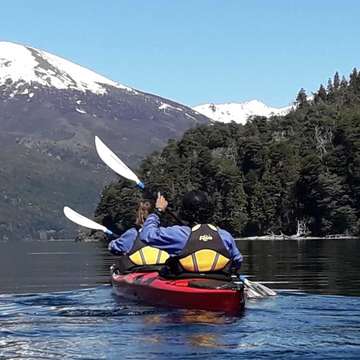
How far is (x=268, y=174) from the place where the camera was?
153500 mm

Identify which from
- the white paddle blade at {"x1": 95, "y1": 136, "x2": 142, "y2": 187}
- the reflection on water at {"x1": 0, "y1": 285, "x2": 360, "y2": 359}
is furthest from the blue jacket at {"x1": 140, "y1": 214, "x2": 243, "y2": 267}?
the white paddle blade at {"x1": 95, "y1": 136, "x2": 142, "y2": 187}

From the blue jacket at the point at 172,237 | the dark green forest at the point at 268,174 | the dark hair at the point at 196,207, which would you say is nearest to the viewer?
the dark hair at the point at 196,207

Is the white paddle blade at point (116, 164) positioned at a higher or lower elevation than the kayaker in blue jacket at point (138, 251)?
higher

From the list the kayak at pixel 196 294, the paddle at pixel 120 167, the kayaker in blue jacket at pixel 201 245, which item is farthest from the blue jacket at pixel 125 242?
the kayaker in blue jacket at pixel 201 245

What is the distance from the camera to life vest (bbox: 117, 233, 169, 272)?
69.4 feet

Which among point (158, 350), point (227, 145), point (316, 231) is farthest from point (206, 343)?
point (227, 145)

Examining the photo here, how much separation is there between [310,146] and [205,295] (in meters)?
140

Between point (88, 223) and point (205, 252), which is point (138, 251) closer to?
point (205, 252)

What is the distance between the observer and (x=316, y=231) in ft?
449

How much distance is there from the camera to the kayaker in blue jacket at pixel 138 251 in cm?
2103

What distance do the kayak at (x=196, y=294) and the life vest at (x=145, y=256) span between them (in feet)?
5.85

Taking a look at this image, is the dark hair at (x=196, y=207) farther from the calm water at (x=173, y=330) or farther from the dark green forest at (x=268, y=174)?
the dark green forest at (x=268, y=174)

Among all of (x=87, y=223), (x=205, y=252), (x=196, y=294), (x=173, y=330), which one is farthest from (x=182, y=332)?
(x=87, y=223)

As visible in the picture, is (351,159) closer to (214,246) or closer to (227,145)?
(227,145)
